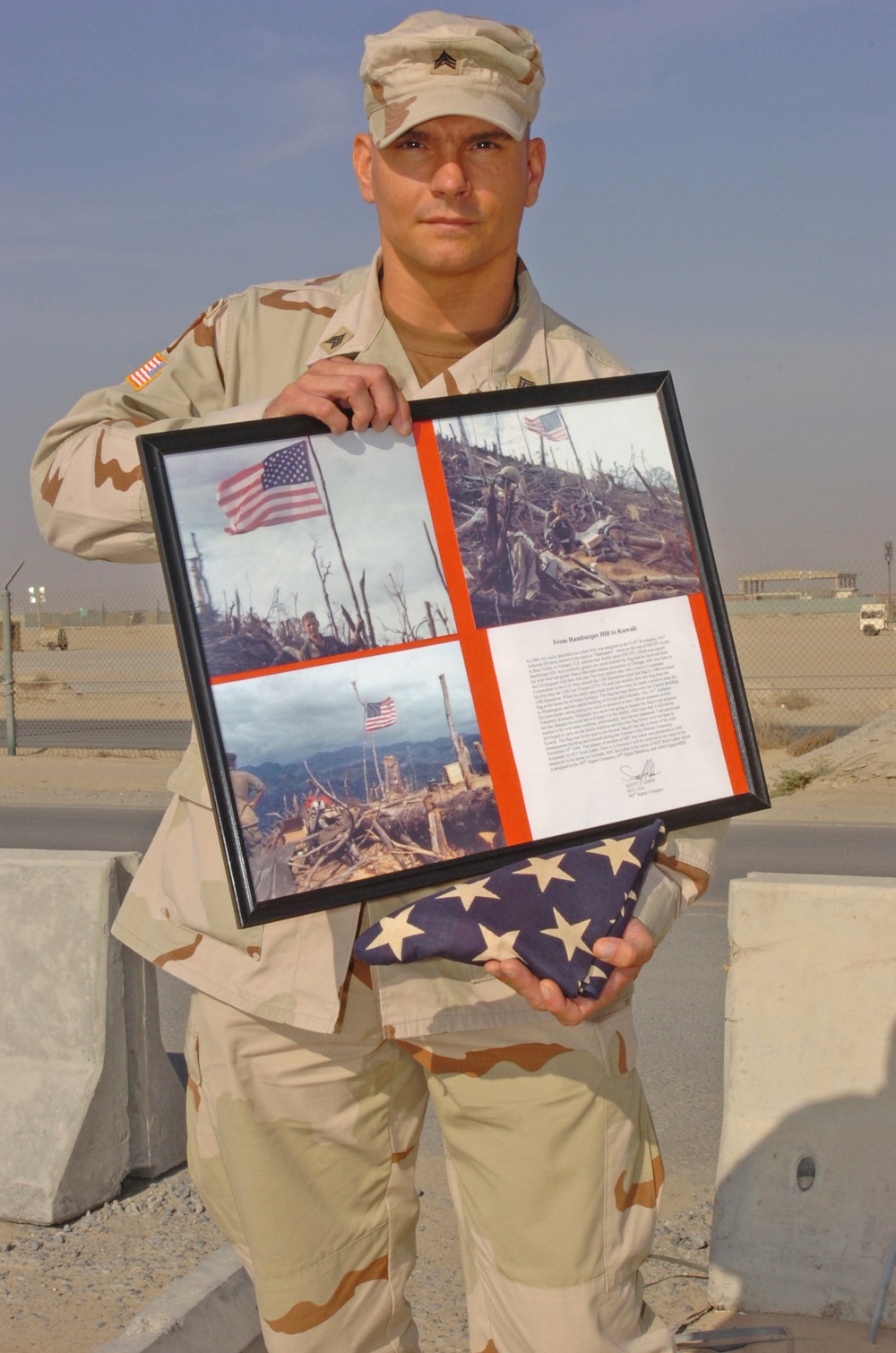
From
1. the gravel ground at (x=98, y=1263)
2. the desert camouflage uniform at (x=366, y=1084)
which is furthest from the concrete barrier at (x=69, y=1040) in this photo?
the desert camouflage uniform at (x=366, y=1084)

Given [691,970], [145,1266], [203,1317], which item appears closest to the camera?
[203,1317]

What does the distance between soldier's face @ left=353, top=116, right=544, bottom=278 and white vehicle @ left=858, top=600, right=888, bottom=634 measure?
111 feet

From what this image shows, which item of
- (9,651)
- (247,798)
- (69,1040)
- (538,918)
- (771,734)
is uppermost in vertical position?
(9,651)

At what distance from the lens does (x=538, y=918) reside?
5.78 feet

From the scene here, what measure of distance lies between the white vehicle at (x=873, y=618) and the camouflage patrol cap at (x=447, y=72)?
111 feet

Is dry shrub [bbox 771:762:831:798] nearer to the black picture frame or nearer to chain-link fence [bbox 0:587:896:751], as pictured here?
chain-link fence [bbox 0:587:896:751]

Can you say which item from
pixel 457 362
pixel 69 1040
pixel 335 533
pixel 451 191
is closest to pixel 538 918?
pixel 335 533

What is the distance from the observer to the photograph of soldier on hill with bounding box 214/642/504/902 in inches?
72.3

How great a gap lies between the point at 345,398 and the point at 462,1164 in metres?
1.21

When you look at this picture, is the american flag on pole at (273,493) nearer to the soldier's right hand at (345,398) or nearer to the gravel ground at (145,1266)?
the soldier's right hand at (345,398)

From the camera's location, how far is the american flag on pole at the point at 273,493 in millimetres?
1830

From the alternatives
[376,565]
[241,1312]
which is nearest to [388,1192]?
[241,1312]

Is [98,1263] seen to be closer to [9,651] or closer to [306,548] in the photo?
[306,548]

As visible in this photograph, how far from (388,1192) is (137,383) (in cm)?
140
